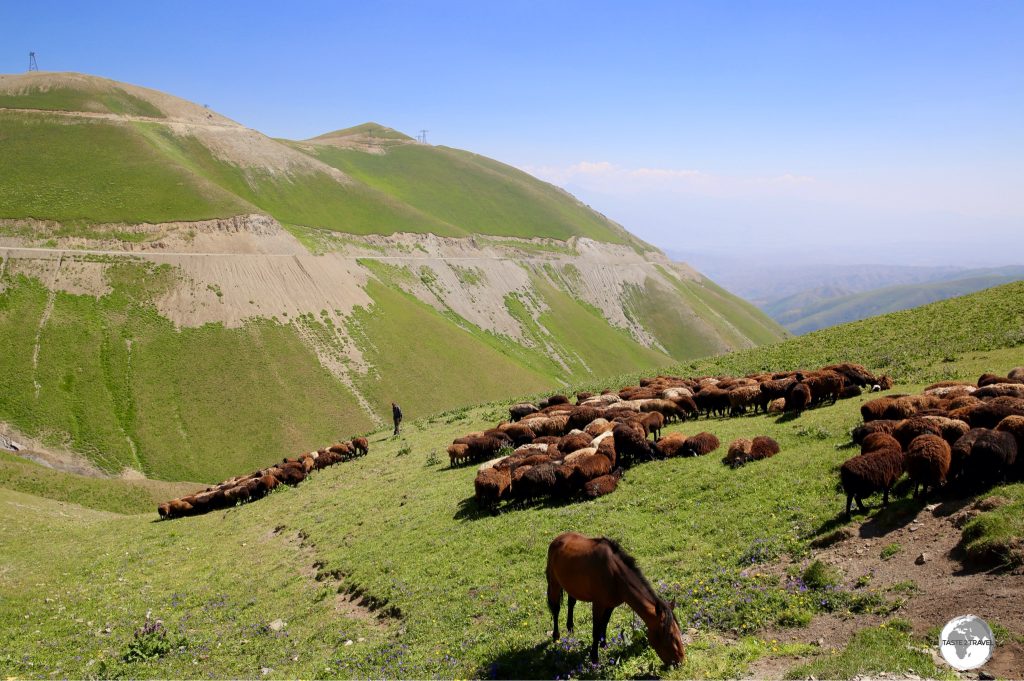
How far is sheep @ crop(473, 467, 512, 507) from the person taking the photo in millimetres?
18281

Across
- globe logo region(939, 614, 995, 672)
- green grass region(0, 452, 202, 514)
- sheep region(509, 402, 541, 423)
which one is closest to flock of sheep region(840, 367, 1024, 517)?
globe logo region(939, 614, 995, 672)

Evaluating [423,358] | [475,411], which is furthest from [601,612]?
[423,358]

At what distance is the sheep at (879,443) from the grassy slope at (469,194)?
128m

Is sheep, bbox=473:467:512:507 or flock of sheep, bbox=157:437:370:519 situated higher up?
sheep, bbox=473:467:512:507

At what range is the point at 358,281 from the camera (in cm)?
8019

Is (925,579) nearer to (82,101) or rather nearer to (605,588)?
(605,588)

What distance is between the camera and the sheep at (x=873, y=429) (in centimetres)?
1507

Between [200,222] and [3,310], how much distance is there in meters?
27.4

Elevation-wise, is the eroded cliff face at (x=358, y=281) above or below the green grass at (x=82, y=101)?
below

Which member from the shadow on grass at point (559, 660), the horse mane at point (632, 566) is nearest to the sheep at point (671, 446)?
the shadow on grass at point (559, 660)

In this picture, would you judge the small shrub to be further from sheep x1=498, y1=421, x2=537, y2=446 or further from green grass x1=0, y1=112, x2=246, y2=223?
green grass x1=0, y1=112, x2=246, y2=223

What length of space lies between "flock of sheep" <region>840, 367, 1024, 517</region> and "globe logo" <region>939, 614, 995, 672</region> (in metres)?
4.41

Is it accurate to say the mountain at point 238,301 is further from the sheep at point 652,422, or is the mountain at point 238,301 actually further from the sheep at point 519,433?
the sheep at point 652,422

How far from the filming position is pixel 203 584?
1677cm
